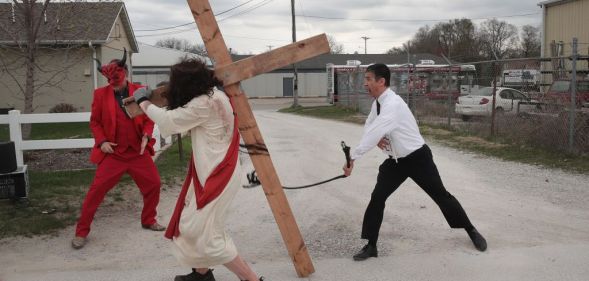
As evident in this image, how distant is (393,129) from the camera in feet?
16.5

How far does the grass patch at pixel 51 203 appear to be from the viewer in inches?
242

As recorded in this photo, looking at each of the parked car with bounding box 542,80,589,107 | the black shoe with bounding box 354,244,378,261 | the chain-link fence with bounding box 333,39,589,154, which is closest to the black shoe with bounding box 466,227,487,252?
the black shoe with bounding box 354,244,378,261

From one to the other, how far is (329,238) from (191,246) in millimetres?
2061

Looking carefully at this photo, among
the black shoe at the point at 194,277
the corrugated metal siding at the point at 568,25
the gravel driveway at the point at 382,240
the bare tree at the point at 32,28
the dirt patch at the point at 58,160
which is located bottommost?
the gravel driveway at the point at 382,240

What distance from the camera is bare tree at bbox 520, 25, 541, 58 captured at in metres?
64.7

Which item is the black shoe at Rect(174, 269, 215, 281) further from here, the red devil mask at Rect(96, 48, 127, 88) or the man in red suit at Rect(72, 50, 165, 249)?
the red devil mask at Rect(96, 48, 127, 88)

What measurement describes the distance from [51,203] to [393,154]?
412cm

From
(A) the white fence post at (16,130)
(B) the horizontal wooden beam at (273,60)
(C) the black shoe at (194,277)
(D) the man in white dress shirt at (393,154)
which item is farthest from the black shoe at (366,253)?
(A) the white fence post at (16,130)

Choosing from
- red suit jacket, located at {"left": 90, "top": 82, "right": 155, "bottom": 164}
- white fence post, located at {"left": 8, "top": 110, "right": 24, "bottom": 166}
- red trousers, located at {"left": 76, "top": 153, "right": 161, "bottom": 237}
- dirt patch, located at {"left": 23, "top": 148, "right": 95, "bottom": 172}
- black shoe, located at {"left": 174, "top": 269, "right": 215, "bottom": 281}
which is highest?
red suit jacket, located at {"left": 90, "top": 82, "right": 155, "bottom": 164}

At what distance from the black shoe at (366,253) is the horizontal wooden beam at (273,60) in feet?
6.18

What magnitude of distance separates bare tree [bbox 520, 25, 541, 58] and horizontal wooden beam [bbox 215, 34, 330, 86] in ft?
209

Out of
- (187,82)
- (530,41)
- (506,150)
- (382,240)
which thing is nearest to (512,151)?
(506,150)

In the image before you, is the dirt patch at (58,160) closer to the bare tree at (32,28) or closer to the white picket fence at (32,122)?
the white picket fence at (32,122)

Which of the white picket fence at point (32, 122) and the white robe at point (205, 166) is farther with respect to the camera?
the white picket fence at point (32, 122)
